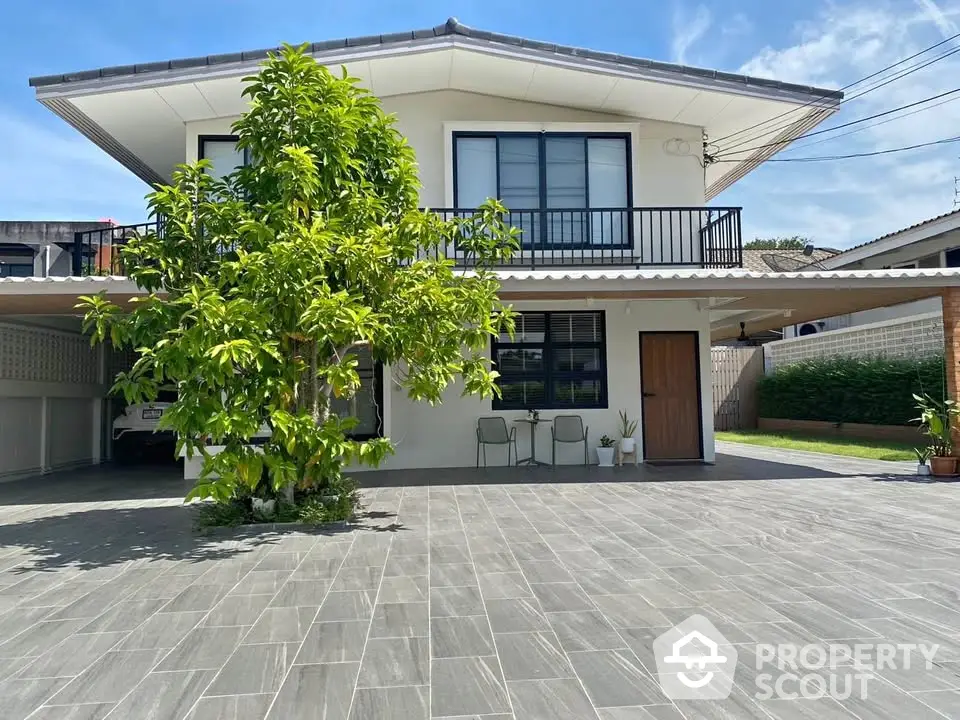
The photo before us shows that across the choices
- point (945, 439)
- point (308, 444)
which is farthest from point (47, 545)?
point (945, 439)

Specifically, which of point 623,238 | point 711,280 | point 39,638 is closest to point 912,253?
point 623,238

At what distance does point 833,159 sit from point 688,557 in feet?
38.7

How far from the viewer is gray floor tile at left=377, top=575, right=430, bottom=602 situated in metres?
4.07

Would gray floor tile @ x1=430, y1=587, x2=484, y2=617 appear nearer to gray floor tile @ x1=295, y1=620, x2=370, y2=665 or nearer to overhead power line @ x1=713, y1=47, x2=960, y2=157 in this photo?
gray floor tile @ x1=295, y1=620, x2=370, y2=665

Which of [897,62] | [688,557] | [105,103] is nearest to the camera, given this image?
[688,557]

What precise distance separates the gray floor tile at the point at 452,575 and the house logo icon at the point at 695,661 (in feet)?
4.79

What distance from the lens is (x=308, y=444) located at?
5.62m

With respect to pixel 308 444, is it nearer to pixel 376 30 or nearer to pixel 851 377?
pixel 376 30

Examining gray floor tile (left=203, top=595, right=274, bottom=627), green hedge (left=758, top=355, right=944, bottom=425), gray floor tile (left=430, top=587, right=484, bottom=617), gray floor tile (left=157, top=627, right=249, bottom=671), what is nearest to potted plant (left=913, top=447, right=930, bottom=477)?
Result: green hedge (left=758, top=355, right=944, bottom=425)

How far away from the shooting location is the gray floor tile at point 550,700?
2.60 m

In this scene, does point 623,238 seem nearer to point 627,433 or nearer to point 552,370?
point 552,370

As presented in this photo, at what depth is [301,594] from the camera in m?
4.18

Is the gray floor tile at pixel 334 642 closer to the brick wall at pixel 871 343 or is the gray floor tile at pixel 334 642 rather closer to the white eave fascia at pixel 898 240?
the brick wall at pixel 871 343

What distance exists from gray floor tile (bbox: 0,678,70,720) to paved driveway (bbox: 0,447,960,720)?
13mm
